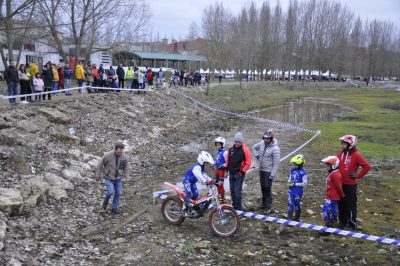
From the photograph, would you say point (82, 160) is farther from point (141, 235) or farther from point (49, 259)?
point (49, 259)

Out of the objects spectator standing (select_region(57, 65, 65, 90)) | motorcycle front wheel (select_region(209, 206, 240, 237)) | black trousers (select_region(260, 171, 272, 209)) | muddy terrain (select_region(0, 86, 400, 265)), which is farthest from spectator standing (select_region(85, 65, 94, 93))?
motorcycle front wheel (select_region(209, 206, 240, 237))

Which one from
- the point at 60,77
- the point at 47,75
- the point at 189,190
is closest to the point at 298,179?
the point at 189,190

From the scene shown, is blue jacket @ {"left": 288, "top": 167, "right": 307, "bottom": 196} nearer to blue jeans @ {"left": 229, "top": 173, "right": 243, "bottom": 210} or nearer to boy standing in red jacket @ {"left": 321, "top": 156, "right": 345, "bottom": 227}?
boy standing in red jacket @ {"left": 321, "top": 156, "right": 345, "bottom": 227}

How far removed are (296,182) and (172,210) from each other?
10.0 feet

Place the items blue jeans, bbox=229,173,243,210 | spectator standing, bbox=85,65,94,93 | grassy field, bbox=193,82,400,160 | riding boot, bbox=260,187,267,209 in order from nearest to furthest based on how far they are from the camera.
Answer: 1. blue jeans, bbox=229,173,243,210
2. riding boot, bbox=260,187,267,209
3. grassy field, bbox=193,82,400,160
4. spectator standing, bbox=85,65,94,93

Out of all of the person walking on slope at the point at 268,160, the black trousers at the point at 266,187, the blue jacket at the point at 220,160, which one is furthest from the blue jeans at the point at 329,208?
the blue jacket at the point at 220,160

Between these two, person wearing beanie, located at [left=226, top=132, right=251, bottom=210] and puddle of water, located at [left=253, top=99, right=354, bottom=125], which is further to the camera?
puddle of water, located at [left=253, top=99, right=354, bottom=125]

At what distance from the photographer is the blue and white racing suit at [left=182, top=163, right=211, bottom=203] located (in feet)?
29.2

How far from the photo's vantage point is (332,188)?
356 inches

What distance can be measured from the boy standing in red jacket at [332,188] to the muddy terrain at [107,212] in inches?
22.6

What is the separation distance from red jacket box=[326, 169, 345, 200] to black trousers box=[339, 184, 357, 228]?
0.23 meters

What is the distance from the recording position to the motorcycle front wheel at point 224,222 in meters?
8.85

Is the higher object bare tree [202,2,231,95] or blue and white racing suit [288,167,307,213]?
bare tree [202,2,231,95]

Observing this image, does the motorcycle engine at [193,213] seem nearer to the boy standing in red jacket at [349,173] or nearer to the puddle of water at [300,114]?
the boy standing in red jacket at [349,173]
